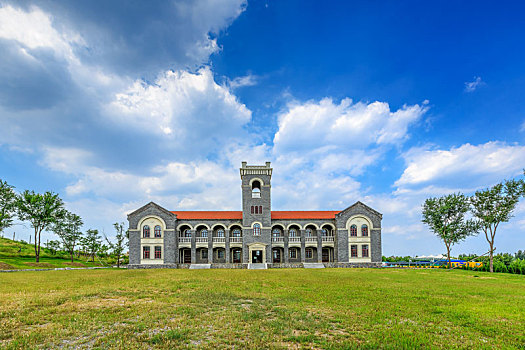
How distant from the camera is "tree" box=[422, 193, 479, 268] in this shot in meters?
39.4

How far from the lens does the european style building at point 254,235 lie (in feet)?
129

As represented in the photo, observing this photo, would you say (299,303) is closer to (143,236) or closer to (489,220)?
(143,236)

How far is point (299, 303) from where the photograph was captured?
12102 millimetres

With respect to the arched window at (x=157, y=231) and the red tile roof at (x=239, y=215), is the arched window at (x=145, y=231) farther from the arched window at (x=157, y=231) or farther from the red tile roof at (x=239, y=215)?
the red tile roof at (x=239, y=215)

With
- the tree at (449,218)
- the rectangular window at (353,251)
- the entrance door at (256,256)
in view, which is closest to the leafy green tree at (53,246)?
the entrance door at (256,256)

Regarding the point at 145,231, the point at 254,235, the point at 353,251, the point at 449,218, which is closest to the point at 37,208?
the point at 145,231

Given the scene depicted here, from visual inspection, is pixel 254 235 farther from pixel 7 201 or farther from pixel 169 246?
pixel 7 201

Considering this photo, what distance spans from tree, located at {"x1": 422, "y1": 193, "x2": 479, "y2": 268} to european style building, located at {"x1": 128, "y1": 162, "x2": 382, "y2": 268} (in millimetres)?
7728

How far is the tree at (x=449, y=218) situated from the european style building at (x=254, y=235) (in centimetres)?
773

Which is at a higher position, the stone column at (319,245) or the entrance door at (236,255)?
the stone column at (319,245)

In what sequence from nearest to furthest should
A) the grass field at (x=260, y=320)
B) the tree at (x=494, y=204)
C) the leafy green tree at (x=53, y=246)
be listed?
the grass field at (x=260, y=320) → the tree at (x=494, y=204) → the leafy green tree at (x=53, y=246)

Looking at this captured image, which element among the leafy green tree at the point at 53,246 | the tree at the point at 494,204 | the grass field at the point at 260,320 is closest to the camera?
the grass field at the point at 260,320

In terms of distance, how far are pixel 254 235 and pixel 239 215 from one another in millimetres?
3894

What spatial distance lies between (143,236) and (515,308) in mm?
37861
